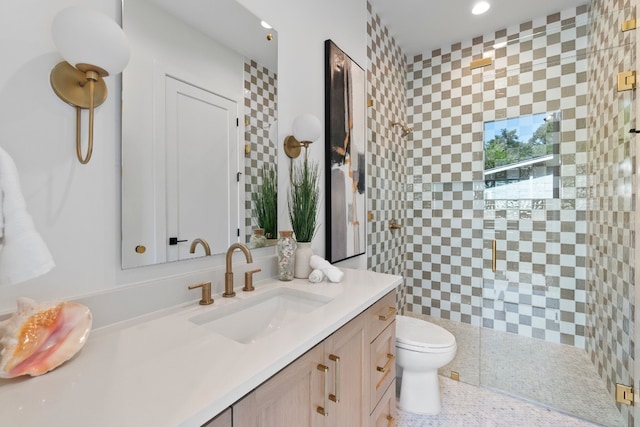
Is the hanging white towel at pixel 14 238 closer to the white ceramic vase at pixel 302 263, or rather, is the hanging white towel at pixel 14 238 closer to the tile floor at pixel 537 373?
the white ceramic vase at pixel 302 263

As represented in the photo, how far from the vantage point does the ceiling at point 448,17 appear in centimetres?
236

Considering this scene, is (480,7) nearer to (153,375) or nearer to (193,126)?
(193,126)

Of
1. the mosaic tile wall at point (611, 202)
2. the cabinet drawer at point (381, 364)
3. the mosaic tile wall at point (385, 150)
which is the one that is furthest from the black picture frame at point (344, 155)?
the mosaic tile wall at point (611, 202)

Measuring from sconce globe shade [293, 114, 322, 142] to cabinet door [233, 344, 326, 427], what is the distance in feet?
3.26

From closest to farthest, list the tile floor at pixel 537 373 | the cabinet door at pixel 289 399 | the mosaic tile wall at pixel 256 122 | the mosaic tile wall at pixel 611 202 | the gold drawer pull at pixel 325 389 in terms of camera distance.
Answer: the cabinet door at pixel 289 399, the gold drawer pull at pixel 325 389, the mosaic tile wall at pixel 256 122, the mosaic tile wall at pixel 611 202, the tile floor at pixel 537 373

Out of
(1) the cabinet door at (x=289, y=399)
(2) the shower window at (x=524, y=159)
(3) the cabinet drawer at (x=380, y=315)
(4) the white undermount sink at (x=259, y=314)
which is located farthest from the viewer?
(2) the shower window at (x=524, y=159)

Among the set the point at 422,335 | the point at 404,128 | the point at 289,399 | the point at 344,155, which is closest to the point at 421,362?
the point at 422,335

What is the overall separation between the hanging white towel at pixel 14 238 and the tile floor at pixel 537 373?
1885 millimetres

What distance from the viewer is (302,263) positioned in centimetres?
141

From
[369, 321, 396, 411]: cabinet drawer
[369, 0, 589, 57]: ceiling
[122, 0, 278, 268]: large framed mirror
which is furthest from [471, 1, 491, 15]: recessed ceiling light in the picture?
[369, 321, 396, 411]: cabinet drawer

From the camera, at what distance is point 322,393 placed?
2.79 ft

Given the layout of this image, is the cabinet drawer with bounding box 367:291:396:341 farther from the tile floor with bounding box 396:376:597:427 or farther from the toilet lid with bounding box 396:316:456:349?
the tile floor with bounding box 396:376:597:427

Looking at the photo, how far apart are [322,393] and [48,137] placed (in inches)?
39.6

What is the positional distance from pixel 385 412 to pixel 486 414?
2.66 ft
